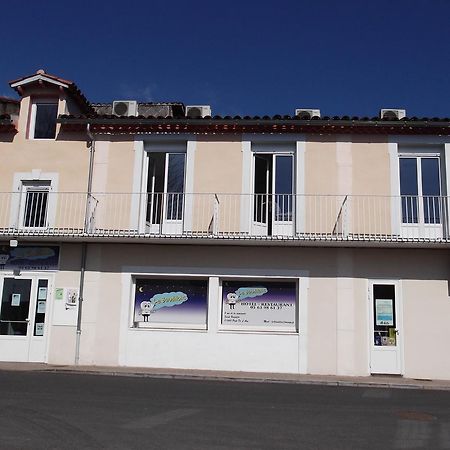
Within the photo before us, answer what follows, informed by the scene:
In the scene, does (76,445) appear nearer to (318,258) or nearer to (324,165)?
(318,258)

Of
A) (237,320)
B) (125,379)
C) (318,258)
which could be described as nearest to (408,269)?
(318,258)

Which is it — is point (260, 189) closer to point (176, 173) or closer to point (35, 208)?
point (176, 173)

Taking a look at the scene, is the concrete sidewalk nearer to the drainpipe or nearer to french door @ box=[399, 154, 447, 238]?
the drainpipe

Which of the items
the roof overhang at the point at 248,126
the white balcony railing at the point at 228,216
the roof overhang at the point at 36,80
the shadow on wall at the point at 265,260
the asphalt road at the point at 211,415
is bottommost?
the asphalt road at the point at 211,415

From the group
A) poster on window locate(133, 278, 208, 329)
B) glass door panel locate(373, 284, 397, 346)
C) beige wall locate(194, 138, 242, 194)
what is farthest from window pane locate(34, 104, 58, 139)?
glass door panel locate(373, 284, 397, 346)

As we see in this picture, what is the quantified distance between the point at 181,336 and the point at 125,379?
2211mm

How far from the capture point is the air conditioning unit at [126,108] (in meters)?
16.2

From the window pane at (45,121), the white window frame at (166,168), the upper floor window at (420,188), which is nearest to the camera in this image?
the upper floor window at (420,188)

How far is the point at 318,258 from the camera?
1388cm

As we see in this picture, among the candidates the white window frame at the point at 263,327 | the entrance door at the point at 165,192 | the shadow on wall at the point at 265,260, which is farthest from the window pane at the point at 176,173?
the white window frame at the point at 263,327

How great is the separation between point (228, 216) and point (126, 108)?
15.1 feet

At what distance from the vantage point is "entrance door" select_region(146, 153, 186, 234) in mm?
14578

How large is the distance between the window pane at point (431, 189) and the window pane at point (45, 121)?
9.53 meters

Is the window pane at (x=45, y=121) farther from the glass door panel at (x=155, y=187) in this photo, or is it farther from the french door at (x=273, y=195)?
the french door at (x=273, y=195)
